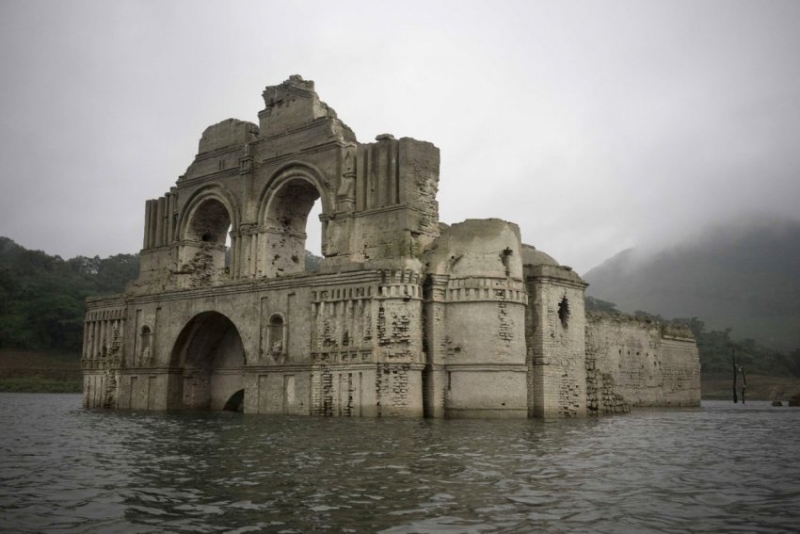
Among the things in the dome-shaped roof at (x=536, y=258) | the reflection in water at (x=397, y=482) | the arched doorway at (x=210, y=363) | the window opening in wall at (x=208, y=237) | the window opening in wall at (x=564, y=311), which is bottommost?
the reflection in water at (x=397, y=482)

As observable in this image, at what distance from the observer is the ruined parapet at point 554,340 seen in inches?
942

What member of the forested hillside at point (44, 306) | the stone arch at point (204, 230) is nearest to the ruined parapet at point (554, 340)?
the stone arch at point (204, 230)

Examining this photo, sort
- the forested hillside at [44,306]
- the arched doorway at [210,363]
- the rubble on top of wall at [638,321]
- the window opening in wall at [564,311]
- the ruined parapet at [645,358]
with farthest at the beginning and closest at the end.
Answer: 1. the forested hillside at [44,306]
2. the ruined parapet at [645,358]
3. the rubble on top of wall at [638,321]
4. the arched doorway at [210,363]
5. the window opening in wall at [564,311]

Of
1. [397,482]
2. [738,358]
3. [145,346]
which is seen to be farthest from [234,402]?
[738,358]

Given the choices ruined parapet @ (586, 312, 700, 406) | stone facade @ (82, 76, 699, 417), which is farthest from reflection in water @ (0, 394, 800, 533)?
ruined parapet @ (586, 312, 700, 406)

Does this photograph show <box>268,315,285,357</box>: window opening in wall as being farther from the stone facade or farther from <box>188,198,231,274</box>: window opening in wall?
<box>188,198,231,274</box>: window opening in wall

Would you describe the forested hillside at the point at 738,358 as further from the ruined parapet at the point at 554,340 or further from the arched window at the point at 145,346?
the arched window at the point at 145,346

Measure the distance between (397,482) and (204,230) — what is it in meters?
25.0

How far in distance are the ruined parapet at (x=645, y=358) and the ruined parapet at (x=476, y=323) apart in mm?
5762

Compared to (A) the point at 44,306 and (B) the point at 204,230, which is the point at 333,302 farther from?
(A) the point at 44,306

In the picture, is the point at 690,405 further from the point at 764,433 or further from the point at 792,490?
the point at 792,490

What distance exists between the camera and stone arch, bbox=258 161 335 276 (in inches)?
1114

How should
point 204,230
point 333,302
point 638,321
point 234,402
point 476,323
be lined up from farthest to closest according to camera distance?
point 638,321
point 204,230
point 234,402
point 333,302
point 476,323

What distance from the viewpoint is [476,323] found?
900 inches
